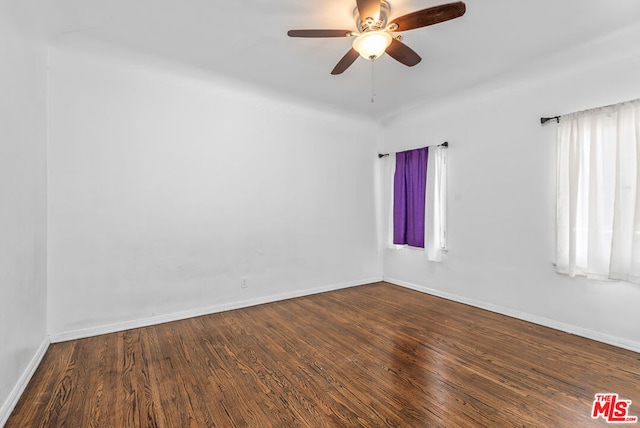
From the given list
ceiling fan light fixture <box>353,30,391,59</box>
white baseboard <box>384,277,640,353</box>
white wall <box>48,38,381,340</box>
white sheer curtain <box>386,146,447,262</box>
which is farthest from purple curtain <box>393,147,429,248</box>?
ceiling fan light fixture <box>353,30,391,59</box>

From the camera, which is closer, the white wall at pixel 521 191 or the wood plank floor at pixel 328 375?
the wood plank floor at pixel 328 375

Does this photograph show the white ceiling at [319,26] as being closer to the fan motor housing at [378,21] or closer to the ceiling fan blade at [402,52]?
the fan motor housing at [378,21]

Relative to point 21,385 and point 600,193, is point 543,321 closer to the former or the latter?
point 600,193

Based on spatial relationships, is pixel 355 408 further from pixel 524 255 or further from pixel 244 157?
pixel 244 157

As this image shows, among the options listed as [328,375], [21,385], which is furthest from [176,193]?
[328,375]

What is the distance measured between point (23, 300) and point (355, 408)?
2.32 meters

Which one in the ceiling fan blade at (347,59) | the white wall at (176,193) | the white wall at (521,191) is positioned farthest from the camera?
the white wall at (176,193)

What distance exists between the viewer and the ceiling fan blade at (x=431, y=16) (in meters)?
1.84

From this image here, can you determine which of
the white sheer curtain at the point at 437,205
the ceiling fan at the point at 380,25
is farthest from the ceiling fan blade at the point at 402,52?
the white sheer curtain at the point at 437,205

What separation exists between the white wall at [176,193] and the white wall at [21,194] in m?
0.24

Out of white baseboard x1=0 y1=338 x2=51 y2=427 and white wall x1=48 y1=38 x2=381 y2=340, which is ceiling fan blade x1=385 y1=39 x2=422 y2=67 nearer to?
white wall x1=48 y1=38 x2=381 y2=340

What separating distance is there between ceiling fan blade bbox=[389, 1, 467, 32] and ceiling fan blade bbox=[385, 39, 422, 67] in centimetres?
16

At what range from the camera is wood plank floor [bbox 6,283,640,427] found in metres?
1.78

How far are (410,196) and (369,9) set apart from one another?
295 cm
